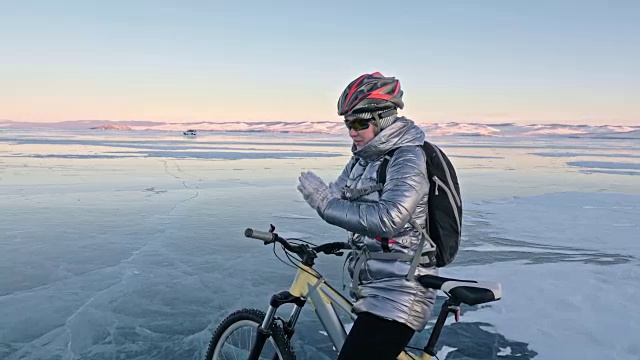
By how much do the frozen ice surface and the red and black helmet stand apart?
261 centimetres

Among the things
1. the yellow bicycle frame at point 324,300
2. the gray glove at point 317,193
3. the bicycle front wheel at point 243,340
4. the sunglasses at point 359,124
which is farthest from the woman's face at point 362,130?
the bicycle front wheel at point 243,340

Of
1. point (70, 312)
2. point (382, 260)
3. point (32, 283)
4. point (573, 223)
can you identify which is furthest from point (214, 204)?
point (382, 260)

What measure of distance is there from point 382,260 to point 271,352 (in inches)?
42.9

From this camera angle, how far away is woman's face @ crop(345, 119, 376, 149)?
254 centimetres

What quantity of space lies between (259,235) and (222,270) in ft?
13.8

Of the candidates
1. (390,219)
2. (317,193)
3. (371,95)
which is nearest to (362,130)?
(371,95)

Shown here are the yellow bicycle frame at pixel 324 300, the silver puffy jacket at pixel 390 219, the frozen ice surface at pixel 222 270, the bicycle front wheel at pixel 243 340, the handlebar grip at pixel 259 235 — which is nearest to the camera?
the silver puffy jacket at pixel 390 219

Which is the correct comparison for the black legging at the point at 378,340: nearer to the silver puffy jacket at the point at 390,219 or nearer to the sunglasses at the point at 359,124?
the silver puffy jacket at the point at 390,219

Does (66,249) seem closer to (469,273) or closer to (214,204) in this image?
(214,204)

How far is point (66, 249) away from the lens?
7414mm

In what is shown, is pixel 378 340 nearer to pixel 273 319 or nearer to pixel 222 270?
pixel 273 319

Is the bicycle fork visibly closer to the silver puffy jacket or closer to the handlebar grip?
the handlebar grip

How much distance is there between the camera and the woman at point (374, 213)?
2.38 m

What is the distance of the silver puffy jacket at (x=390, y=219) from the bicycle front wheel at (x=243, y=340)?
0.66m
